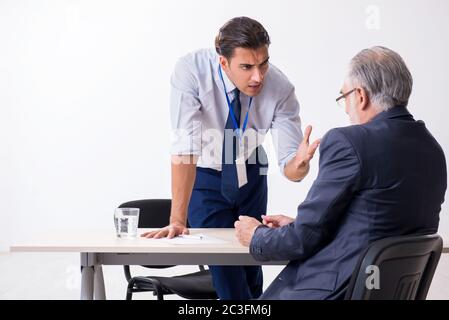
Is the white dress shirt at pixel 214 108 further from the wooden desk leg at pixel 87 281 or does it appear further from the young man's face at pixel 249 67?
the wooden desk leg at pixel 87 281

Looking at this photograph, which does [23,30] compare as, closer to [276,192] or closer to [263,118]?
[276,192]

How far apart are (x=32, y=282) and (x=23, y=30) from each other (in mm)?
2526

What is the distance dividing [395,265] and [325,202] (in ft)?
0.73

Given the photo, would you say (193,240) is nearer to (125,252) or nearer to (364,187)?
(125,252)

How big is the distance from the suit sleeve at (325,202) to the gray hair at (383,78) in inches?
6.9

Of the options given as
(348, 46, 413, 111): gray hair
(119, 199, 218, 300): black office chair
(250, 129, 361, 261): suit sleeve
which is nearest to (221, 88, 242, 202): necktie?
(119, 199, 218, 300): black office chair

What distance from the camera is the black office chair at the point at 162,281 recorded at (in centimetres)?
304

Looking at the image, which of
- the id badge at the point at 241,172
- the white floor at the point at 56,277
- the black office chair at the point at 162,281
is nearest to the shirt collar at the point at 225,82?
the id badge at the point at 241,172

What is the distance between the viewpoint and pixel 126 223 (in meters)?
2.45

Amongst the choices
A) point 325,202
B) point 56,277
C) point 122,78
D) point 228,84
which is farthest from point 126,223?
point 122,78

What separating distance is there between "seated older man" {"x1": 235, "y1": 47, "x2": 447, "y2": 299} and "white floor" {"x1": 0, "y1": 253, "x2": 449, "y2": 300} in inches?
113

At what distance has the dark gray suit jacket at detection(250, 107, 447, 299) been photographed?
5.62 ft

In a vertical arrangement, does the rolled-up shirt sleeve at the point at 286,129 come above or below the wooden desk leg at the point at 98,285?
above
